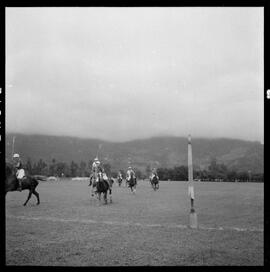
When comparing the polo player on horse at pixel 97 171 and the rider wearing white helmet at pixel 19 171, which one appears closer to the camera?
the rider wearing white helmet at pixel 19 171

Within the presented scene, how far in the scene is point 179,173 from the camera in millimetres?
36375

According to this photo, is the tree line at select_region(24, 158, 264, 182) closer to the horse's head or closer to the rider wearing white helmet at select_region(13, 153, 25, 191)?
the rider wearing white helmet at select_region(13, 153, 25, 191)

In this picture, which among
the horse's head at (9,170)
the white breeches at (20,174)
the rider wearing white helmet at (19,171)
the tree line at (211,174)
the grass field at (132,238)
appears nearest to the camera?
the grass field at (132,238)

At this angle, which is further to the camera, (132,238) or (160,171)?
(160,171)

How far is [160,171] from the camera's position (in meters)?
38.5

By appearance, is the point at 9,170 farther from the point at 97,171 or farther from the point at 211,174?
the point at 211,174

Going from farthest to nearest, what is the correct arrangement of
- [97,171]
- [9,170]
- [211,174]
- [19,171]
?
[211,174] < [97,171] < [19,171] < [9,170]

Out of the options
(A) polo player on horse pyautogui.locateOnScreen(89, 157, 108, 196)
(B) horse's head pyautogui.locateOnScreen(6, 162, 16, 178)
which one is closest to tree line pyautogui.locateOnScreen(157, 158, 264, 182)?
(A) polo player on horse pyautogui.locateOnScreen(89, 157, 108, 196)

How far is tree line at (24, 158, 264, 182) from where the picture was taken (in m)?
19.4

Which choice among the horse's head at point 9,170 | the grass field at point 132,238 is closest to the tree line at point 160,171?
the horse's head at point 9,170

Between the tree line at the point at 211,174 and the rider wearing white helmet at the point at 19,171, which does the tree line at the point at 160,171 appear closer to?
the tree line at the point at 211,174

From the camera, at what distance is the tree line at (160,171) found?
19.4 m

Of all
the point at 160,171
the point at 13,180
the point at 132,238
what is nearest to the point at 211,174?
the point at 160,171
